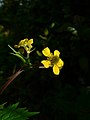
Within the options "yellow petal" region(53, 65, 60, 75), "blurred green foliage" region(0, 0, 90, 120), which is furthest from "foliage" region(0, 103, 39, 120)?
"blurred green foliage" region(0, 0, 90, 120)

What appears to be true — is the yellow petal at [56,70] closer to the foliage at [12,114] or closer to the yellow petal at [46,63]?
the yellow petal at [46,63]

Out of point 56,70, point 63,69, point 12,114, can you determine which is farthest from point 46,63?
point 63,69

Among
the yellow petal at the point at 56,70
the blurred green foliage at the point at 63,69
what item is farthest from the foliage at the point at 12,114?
the blurred green foliage at the point at 63,69

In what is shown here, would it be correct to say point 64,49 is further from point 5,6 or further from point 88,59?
point 5,6

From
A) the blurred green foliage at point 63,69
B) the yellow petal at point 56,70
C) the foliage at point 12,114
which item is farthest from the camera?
the blurred green foliage at point 63,69

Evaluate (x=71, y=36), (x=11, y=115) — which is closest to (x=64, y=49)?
(x=71, y=36)

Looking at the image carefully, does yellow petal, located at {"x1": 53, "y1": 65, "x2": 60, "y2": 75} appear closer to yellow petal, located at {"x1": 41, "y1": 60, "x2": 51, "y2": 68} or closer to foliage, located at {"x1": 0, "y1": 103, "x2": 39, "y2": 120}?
yellow petal, located at {"x1": 41, "y1": 60, "x2": 51, "y2": 68}

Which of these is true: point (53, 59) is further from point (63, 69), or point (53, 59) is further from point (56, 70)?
point (63, 69)

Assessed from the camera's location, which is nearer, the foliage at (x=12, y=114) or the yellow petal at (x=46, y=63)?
the yellow petal at (x=46, y=63)
